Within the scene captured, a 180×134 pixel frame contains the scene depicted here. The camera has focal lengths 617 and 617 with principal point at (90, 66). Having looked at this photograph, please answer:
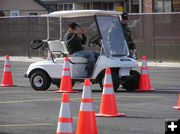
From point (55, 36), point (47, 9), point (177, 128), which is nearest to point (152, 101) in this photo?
point (177, 128)

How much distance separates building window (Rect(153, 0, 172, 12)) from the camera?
37656 millimetres

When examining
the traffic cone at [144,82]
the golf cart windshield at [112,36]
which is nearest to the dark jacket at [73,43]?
the golf cart windshield at [112,36]

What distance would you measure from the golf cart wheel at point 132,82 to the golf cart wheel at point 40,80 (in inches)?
81.3

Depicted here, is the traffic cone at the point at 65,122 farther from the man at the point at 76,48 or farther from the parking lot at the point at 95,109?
the man at the point at 76,48

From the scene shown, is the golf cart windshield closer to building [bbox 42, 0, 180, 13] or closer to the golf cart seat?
the golf cart seat

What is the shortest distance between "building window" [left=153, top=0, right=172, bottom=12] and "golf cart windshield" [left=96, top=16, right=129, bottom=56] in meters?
21.4

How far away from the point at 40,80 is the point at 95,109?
422 cm

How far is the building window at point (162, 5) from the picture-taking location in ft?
124

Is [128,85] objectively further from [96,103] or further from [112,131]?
[112,131]

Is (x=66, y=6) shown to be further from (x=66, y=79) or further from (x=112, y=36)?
(x=66, y=79)

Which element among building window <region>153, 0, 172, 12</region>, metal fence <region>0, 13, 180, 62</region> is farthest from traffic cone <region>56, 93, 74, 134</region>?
building window <region>153, 0, 172, 12</region>

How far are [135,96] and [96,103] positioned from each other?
1.76 meters

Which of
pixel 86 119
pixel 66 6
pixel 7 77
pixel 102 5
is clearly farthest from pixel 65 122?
pixel 66 6

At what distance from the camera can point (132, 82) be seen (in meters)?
16.3
